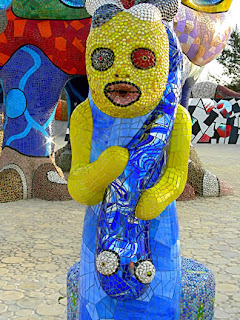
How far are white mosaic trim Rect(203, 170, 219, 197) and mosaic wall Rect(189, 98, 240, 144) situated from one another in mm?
7104

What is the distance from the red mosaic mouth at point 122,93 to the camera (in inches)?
55.6

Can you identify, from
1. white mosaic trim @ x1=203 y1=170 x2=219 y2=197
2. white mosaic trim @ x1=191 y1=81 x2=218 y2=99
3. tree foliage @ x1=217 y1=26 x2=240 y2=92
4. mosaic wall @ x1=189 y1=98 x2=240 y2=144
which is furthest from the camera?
tree foliage @ x1=217 y1=26 x2=240 y2=92

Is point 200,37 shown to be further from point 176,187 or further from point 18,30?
point 176,187

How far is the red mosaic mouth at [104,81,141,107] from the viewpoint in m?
1.41

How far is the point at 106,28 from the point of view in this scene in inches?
56.9

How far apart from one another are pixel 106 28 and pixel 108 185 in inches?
19.2

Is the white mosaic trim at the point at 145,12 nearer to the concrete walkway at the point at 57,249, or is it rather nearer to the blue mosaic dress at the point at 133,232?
the blue mosaic dress at the point at 133,232

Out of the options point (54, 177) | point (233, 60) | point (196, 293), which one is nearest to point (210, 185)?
point (54, 177)

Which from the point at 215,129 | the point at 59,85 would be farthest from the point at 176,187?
the point at 215,129

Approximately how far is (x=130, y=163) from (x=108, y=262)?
1.01 feet

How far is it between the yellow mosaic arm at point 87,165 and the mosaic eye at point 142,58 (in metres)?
0.26

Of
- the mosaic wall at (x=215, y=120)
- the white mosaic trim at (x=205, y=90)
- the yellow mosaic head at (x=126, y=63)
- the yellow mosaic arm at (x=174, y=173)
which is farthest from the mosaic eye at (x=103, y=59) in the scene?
the white mosaic trim at (x=205, y=90)

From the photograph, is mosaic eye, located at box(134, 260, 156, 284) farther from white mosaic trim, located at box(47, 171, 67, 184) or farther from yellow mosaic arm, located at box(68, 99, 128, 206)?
white mosaic trim, located at box(47, 171, 67, 184)

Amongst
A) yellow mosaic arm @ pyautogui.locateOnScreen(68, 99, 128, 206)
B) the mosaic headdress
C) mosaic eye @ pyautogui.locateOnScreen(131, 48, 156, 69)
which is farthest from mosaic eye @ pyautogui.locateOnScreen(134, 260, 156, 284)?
the mosaic headdress
